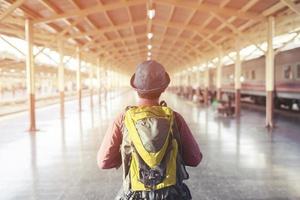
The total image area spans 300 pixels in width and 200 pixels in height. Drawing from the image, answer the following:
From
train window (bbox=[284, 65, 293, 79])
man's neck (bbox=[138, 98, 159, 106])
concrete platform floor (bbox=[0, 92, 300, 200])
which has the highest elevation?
train window (bbox=[284, 65, 293, 79])

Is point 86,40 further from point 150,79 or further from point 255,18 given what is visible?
point 150,79

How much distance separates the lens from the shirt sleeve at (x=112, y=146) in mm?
2168

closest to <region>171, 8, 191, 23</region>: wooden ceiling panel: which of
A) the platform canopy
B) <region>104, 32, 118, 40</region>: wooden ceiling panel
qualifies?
the platform canopy

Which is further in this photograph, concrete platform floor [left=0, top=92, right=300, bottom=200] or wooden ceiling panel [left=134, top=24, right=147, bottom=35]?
wooden ceiling panel [left=134, top=24, right=147, bottom=35]

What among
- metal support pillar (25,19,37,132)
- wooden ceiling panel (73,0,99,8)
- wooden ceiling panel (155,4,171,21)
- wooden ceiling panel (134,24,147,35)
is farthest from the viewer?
wooden ceiling panel (134,24,147,35)

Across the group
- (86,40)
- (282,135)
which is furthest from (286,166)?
(86,40)

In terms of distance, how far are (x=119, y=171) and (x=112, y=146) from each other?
4886 millimetres

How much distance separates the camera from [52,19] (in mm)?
13484

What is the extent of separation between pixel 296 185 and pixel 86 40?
18.9m

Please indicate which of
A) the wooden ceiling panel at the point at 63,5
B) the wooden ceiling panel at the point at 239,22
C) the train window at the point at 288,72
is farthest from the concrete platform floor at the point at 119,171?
the wooden ceiling panel at the point at 239,22

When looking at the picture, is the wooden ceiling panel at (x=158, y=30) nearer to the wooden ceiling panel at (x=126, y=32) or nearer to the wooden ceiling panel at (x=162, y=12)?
Answer: the wooden ceiling panel at (x=126, y=32)

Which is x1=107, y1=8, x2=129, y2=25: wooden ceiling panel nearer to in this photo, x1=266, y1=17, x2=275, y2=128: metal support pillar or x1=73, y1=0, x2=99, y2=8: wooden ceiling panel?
x1=73, y1=0, x2=99, y2=8: wooden ceiling panel

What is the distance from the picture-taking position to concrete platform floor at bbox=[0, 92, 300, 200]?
548 centimetres

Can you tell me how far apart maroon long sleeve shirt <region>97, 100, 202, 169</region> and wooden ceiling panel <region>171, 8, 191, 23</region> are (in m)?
15.5
